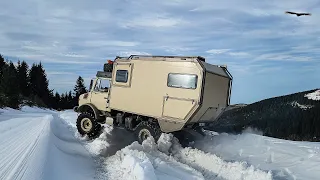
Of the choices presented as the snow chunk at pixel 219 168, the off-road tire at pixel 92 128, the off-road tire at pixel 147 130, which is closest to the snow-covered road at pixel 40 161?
the off-road tire at pixel 147 130

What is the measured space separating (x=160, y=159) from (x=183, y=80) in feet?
9.58

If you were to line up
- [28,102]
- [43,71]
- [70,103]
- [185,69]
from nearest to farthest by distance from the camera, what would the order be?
1. [185,69]
2. [28,102]
3. [43,71]
4. [70,103]

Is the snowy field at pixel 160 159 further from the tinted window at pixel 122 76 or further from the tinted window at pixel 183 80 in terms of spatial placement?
the tinted window at pixel 122 76

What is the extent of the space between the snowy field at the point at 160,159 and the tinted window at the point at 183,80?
6.18ft

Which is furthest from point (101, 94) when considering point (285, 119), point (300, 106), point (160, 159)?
point (300, 106)

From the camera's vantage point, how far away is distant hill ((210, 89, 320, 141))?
46.2ft

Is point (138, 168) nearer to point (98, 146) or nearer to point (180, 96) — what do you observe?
point (180, 96)

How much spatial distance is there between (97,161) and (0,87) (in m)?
35.7

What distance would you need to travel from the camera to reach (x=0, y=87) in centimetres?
3997

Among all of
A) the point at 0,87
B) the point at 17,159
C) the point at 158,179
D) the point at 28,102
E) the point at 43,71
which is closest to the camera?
the point at 158,179

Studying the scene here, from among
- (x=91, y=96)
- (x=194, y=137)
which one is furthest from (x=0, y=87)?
(x=194, y=137)

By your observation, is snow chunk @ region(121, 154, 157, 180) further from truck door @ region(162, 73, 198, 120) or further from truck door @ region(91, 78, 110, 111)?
truck door @ region(91, 78, 110, 111)

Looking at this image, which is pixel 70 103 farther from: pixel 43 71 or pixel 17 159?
pixel 17 159

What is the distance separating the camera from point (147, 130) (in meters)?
11.5
